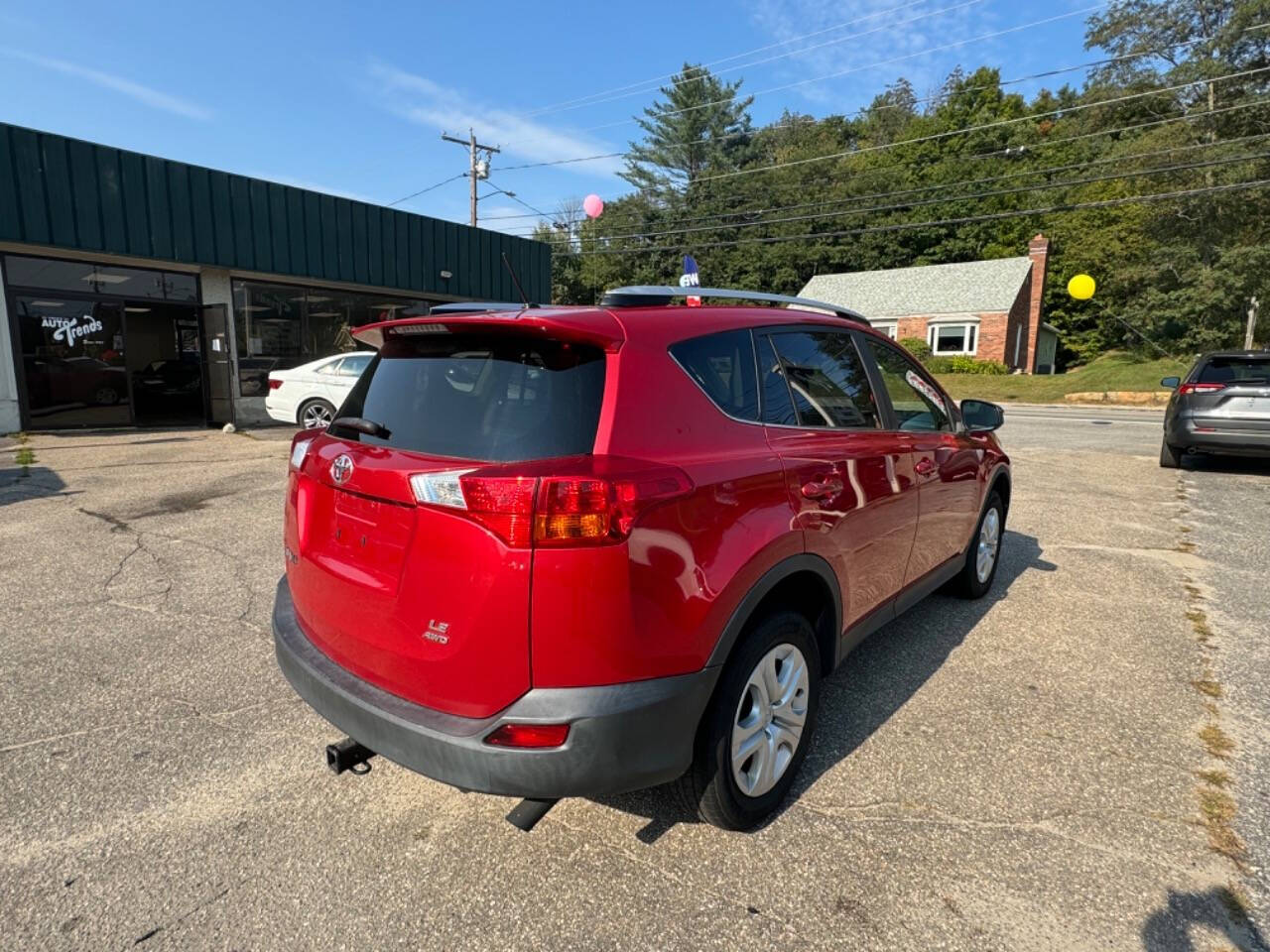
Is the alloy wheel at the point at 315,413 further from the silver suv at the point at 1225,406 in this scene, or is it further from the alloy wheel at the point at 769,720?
the silver suv at the point at 1225,406

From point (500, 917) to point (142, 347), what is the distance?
15835mm

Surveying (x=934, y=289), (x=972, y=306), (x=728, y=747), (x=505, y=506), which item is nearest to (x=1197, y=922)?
(x=728, y=747)

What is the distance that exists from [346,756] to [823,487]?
187cm

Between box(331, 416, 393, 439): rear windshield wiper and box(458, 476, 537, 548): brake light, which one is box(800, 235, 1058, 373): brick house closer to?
box(331, 416, 393, 439): rear windshield wiper

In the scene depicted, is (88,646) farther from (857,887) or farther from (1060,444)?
(1060,444)

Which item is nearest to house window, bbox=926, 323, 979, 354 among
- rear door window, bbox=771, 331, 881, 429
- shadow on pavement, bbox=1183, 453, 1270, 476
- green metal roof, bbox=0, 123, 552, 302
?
shadow on pavement, bbox=1183, 453, 1270, 476

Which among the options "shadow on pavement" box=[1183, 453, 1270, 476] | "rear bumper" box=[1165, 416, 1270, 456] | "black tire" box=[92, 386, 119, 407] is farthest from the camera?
"black tire" box=[92, 386, 119, 407]

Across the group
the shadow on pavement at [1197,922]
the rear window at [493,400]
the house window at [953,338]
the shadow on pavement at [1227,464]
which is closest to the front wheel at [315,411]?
the rear window at [493,400]

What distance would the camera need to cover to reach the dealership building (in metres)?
11.8

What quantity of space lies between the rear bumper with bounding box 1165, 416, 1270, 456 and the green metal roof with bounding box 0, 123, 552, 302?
15423mm

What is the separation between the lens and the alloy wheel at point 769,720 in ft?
Result: 7.66

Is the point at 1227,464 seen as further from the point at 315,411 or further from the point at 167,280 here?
the point at 167,280

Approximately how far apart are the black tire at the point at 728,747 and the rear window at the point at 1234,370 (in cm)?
956

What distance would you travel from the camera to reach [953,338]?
37.3 metres
